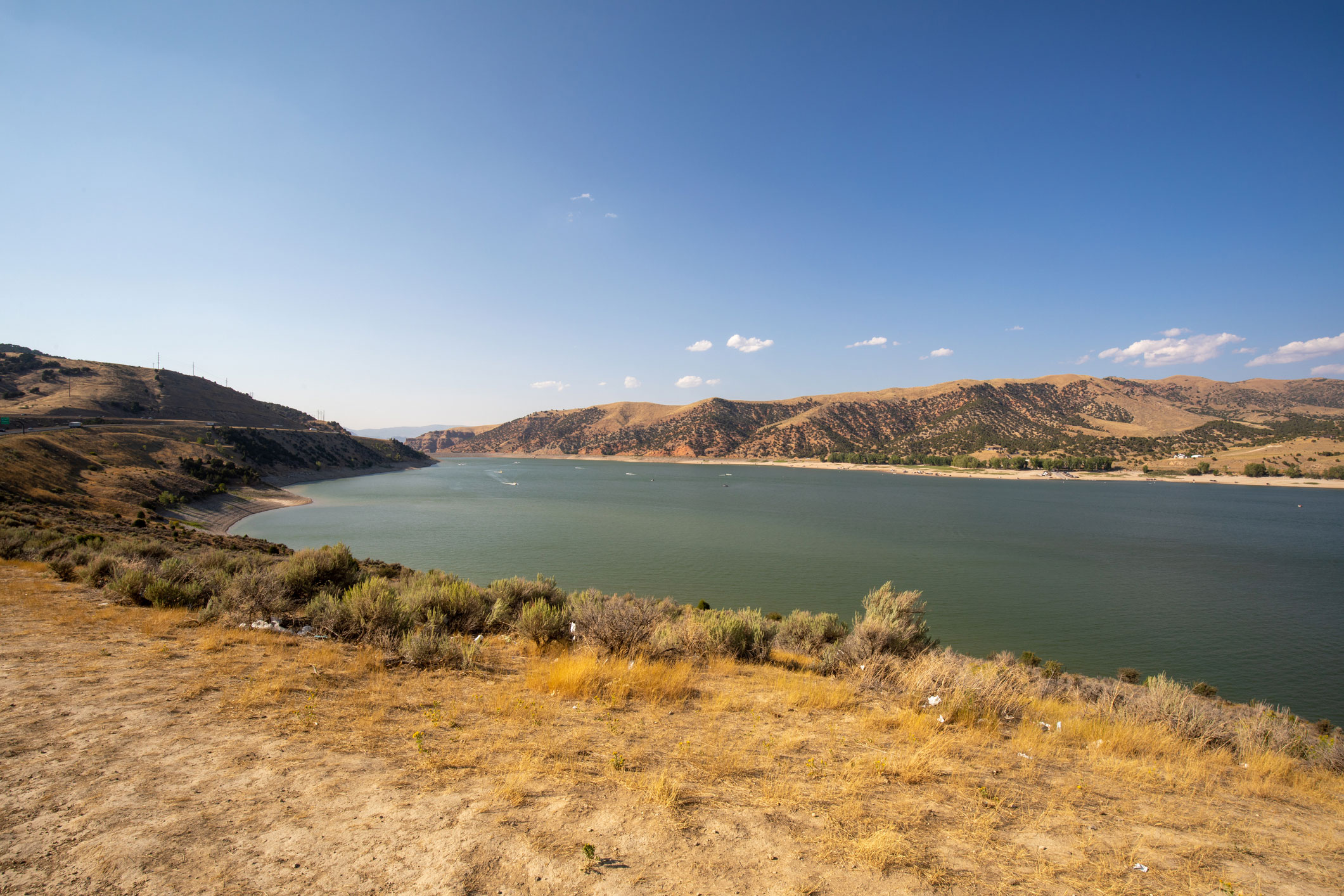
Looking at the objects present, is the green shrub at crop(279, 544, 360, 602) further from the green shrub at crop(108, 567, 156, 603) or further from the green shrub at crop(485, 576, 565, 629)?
the green shrub at crop(485, 576, 565, 629)

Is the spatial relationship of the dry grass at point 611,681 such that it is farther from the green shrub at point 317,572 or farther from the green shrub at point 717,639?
the green shrub at point 317,572

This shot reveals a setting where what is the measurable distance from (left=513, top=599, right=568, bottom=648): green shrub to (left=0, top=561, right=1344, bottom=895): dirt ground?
1990mm

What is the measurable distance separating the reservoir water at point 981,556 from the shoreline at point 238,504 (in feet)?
5.09

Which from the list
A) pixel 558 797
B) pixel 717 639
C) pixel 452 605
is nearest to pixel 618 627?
pixel 717 639

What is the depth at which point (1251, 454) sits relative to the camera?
7888 centimetres

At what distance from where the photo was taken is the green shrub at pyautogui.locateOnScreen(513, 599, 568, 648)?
26.6 ft

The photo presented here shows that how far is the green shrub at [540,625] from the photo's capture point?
26.6 feet

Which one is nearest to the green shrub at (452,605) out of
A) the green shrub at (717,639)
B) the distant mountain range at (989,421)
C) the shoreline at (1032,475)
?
the green shrub at (717,639)

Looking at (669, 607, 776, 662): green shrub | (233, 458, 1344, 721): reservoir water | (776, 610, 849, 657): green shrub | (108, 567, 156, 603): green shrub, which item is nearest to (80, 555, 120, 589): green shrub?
(108, 567, 156, 603): green shrub

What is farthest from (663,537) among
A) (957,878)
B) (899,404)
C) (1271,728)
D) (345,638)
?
(899,404)

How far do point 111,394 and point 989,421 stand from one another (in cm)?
14608

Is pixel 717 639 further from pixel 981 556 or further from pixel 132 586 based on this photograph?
pixel 981 556

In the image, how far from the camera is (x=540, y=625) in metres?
8.17

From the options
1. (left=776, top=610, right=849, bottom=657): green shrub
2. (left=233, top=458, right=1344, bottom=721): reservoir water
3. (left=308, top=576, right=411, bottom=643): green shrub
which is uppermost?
(left=308, top=576, right=411, bottom=643): green shrub
